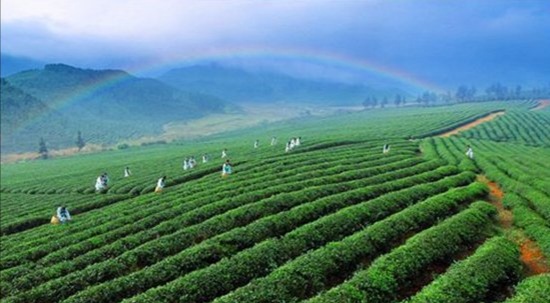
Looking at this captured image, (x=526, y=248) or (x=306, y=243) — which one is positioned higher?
(x=306, y=243)

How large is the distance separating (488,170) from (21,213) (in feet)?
118

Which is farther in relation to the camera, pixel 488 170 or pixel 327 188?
pixel 488 170

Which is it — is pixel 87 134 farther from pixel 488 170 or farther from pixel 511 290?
pixel 511 290

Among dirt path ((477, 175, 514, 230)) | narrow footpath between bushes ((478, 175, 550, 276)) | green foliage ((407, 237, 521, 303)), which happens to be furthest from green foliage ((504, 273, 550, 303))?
dirt path ((477, 175, 514, 230))

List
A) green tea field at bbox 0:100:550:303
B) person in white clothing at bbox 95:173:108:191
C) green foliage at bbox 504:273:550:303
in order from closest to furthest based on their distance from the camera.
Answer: green foliage at bbox 504:273:550:303 → green tea field at bbox 0:100:550:303 → person in white clothing at bbox 95:173:108:191

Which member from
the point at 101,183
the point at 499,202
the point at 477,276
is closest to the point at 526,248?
the point at 477,276

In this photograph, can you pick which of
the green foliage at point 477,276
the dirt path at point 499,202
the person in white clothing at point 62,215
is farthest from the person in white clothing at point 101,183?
the green foliage at point 477,276

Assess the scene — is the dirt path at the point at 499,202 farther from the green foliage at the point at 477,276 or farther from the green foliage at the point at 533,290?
the green foliage at the point at 533,290

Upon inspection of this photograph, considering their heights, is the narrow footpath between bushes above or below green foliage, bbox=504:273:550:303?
below

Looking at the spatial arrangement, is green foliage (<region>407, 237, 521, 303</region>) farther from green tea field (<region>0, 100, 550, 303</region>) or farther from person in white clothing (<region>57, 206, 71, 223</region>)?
person in white clothing (<region>57, 206, 71, 223</region>)

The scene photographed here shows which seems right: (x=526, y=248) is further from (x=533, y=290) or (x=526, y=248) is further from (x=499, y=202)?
(x=499, y=202)

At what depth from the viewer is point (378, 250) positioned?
17766 millimetres

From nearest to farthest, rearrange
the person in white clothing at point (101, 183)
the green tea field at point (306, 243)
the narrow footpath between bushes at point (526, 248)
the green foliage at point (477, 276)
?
the green foliage at point (477, 276), the green tea field at point (306, 243), the narrow footpath between bushes at point (526, 248), the person in white clothing at point (101, 183)

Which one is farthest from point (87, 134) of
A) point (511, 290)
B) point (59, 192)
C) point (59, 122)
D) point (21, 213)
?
point (511, 290)
